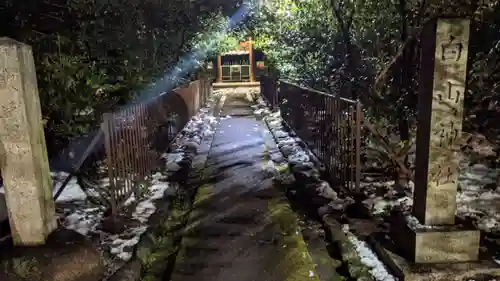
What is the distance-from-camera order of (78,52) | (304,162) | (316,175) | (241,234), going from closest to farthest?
(241,234) → (78,52) → (316,175) → (304,162)

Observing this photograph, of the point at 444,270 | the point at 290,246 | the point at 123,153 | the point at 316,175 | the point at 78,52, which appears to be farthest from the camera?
the point at 316,175

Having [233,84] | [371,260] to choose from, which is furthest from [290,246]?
[233,84]

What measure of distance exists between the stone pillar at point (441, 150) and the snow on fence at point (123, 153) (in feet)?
10.8

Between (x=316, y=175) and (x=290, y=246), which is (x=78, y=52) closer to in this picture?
(x=290, y=246)

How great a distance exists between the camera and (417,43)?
16.4ft

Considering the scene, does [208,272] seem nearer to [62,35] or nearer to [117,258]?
[117,258]

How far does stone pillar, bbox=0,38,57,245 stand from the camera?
3283 millimetres

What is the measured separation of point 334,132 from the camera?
5801mm

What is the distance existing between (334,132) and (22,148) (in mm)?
4223

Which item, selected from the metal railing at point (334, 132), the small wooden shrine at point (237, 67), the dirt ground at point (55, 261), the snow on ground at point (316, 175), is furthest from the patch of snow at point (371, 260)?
the small wooden shrine at point (237, 67)

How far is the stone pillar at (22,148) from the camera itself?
3.28m

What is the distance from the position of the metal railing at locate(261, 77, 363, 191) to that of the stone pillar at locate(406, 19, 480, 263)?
1.51m

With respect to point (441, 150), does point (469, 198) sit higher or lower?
lower

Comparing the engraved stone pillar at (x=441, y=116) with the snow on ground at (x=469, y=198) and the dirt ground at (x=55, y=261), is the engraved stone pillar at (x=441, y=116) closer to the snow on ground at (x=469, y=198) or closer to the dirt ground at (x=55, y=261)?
the snow on ground at (x=469, y=198)
